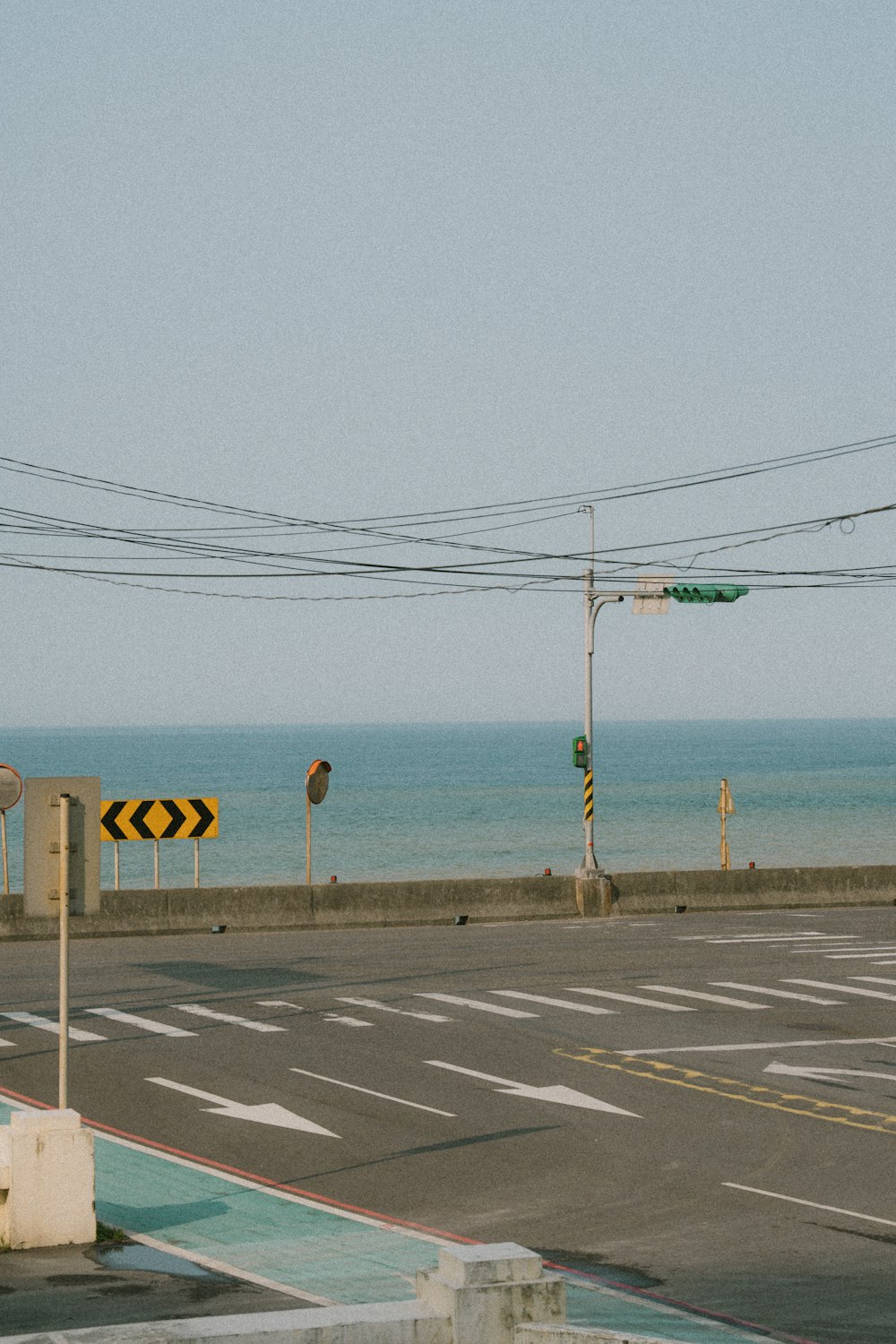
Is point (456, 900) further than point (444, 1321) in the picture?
Yes

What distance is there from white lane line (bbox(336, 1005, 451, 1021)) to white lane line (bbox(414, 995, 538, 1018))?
754mm

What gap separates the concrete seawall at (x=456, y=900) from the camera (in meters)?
33.2

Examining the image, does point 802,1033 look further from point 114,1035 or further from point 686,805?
point 686,805

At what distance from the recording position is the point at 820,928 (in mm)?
34094

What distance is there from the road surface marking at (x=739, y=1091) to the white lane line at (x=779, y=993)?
517 centimetres

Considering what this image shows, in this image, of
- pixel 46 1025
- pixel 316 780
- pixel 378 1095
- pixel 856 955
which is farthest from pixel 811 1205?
pixel 316 780

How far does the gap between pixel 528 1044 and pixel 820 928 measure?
15.9 metres

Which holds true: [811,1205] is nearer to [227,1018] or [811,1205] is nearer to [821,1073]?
[821,1073]

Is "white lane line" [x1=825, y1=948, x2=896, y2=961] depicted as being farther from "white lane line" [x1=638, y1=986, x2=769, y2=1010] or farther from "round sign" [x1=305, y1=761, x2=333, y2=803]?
"round sign" [x1=305, y1=761, x2=333, y2=803]

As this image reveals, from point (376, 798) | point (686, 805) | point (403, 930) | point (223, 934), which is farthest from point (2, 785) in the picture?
point (376, 798)

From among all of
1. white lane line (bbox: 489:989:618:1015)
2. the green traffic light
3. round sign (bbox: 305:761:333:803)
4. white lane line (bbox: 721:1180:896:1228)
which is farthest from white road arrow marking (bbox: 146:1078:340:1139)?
the green traffic light

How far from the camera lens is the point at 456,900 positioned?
36.6 m

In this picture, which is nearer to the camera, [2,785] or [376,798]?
[2,785]

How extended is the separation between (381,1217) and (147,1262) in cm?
204
